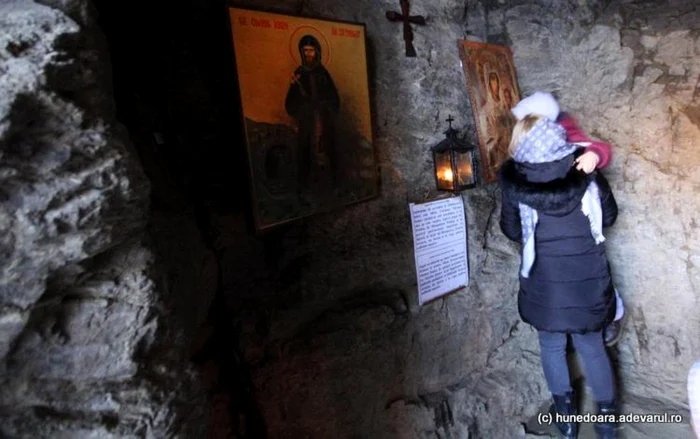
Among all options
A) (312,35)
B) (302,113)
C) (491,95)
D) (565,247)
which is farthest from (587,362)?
(312,35)

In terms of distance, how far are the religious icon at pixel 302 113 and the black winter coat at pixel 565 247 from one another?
627 mm

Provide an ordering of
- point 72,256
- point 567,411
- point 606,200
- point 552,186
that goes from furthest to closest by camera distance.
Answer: point 567,411, point 606,200, point 552,186, point 72,256

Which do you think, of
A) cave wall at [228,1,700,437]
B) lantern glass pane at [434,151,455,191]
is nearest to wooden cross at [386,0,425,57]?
cave wall at [228,1,700,437]

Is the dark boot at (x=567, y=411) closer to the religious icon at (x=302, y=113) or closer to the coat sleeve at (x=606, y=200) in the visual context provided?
the coat sleeve at (x=606, y=200)

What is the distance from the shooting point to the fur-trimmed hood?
168 cm

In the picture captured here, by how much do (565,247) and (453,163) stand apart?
1.89 feet

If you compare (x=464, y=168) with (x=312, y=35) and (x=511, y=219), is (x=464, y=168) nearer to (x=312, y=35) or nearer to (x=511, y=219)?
(x=511, y=219)

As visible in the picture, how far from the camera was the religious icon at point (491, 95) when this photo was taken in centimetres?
212

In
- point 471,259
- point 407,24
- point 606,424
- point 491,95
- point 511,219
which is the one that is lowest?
point 606,424

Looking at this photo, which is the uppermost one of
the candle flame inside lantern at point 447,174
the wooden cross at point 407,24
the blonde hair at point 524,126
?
the wooden cross at point 407,24

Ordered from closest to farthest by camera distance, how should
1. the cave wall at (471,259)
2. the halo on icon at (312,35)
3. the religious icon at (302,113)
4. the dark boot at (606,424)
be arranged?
1. the religious icon at (302,113)
2. the halo on icon at (312,35)
3. the cave wall at (471,259)
4. the dark boot at (606,424)

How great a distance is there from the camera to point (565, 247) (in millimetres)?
1772

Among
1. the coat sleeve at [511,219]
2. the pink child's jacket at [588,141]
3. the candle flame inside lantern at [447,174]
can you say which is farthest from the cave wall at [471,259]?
the pink child's jacket at [588,141]

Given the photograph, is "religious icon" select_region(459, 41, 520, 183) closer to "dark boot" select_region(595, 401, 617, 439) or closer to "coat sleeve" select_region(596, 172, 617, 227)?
"coat sleeve" select_region(596, 172, 617, 227)
